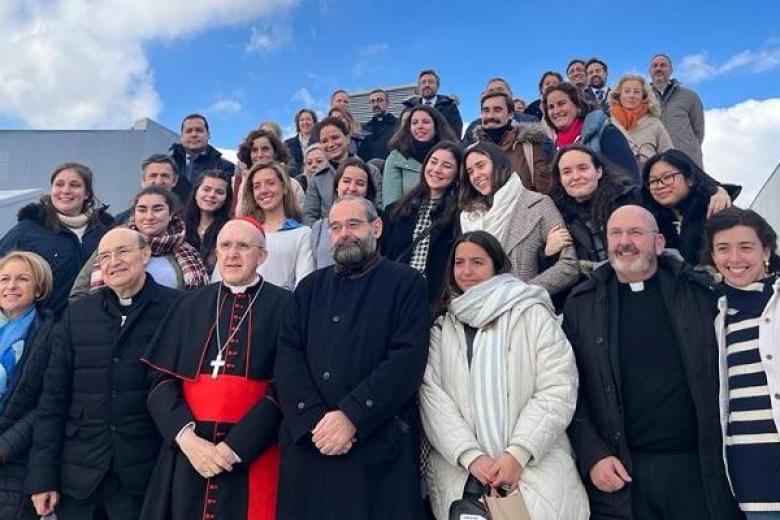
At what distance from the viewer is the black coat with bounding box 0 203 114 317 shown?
16.1ft

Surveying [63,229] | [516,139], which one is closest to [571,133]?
[516,139]

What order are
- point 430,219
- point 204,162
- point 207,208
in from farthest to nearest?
point 204,162 → point 207,208 → point 430,219

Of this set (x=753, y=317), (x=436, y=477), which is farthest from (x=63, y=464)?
(x=753, y=317)

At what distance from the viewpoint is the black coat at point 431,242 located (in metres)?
4.69

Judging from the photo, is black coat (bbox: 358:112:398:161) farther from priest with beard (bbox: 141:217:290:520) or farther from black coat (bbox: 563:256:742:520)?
black coat (bbox: 563:256:742:520)

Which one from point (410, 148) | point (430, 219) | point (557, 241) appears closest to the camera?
point (557, 241)

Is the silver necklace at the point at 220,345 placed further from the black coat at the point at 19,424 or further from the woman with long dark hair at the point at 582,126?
the woman with long dark hair at the point at 582,126

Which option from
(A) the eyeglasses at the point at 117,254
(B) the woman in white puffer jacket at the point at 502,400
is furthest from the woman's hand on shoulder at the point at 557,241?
(A) the eyeglasses at the point at 117,254

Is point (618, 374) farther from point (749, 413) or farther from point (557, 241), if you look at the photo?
point (557, 241)

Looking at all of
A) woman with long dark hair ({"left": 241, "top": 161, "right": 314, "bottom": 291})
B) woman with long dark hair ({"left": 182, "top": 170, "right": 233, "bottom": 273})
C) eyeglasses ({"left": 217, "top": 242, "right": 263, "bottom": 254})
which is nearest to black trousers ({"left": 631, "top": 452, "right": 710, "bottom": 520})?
eyeglasses ({"left": 217, "top": 242, "right": 263, "bottom": 254})

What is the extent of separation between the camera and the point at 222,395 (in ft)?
11.3

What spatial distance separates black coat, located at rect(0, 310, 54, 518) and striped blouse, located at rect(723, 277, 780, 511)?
3.70 metres

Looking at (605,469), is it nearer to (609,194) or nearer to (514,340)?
(514,340)

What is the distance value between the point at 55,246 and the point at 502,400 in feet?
11.9
